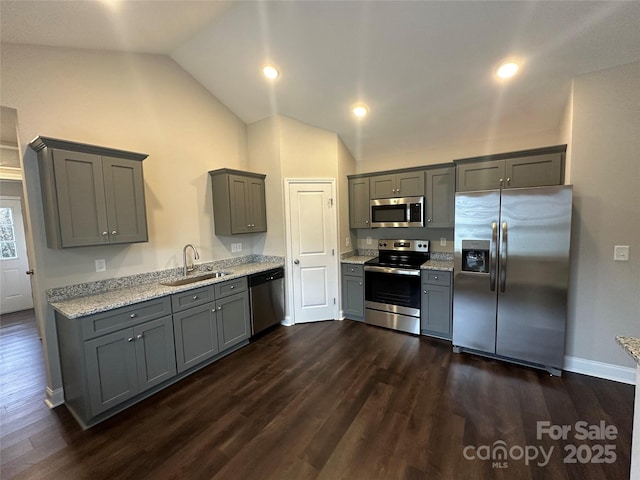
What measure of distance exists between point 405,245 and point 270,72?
2.99 metres

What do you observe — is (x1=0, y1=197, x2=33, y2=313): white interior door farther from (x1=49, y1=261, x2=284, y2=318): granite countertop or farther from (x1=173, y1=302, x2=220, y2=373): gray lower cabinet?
(x1=173, y1=302, x2=220, y2=373): gray lower cabinet

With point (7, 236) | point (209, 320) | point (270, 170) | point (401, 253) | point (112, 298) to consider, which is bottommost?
point (209, 320)

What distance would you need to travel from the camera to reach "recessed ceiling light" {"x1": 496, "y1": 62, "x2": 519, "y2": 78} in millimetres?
2496

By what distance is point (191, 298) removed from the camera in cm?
269

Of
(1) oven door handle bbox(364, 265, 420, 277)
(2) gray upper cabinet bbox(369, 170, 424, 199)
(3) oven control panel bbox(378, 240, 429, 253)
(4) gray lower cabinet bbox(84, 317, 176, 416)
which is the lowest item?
(4) gray lower cabinet bbox(84, 317, 176, 416)

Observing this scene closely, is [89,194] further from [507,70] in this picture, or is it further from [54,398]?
[507,70]

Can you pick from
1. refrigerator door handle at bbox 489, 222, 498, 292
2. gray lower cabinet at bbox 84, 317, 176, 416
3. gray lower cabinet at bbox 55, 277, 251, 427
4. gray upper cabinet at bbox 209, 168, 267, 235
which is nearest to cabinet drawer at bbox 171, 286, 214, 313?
gray lower cabinet at bbox 55, 277, 251, 427

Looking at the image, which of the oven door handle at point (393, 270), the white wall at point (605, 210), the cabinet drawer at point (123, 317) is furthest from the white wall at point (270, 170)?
the white wall at point (605, 210)

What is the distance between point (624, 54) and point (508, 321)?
2.56 metres

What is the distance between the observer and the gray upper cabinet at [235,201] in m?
3.45

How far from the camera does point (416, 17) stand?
7.34 ft

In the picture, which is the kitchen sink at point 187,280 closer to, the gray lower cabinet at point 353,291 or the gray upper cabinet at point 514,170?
the gray lower cabinet at point 353,291

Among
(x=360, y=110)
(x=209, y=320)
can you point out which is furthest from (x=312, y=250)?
(x=360, y=110)

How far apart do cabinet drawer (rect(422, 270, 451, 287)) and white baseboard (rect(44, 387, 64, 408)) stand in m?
3.90
